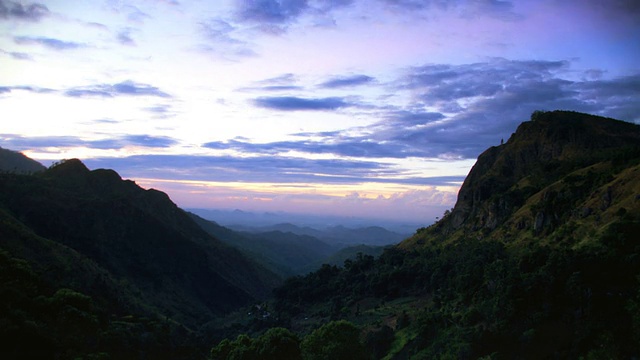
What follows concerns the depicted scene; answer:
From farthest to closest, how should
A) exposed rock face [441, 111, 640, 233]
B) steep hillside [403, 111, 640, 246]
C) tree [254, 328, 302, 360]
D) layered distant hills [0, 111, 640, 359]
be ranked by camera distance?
exposed rock face [441, 111, 640, 233] < steep hillside [403, 111, 640, 246] < tree [254, 328, 302, 360] < layered distant hills [0, 111, 640, 359]

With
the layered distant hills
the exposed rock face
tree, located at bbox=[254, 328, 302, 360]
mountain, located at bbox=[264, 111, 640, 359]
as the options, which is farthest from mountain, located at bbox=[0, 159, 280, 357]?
the exposed rock face

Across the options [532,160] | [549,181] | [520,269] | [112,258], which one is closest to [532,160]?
[532,160]

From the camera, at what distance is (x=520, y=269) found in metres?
46.6

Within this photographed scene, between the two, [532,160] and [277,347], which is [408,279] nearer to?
[277,347]

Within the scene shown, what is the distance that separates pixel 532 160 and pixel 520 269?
48.5 meters

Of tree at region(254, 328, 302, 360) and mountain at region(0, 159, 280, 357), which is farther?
→ mountain at region(0, 159, 280, 357)

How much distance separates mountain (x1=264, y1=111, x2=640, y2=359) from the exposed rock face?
0.84 ft

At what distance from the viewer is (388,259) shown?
89438mm

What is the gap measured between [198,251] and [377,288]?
244 ft

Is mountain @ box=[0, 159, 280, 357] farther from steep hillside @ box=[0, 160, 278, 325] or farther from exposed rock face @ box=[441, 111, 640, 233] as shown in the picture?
exposed rock face @ box=[441, 111, 640, 233]

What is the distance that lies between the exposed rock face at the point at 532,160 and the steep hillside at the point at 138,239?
6439 cm

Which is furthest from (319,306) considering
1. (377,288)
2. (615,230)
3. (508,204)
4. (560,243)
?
(615,230)

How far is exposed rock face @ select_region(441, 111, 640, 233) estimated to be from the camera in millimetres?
73938

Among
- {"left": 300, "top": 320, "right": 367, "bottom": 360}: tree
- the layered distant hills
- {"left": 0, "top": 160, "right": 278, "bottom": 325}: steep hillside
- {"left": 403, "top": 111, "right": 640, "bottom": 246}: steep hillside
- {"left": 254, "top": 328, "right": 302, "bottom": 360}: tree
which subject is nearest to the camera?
the layered distant hills
